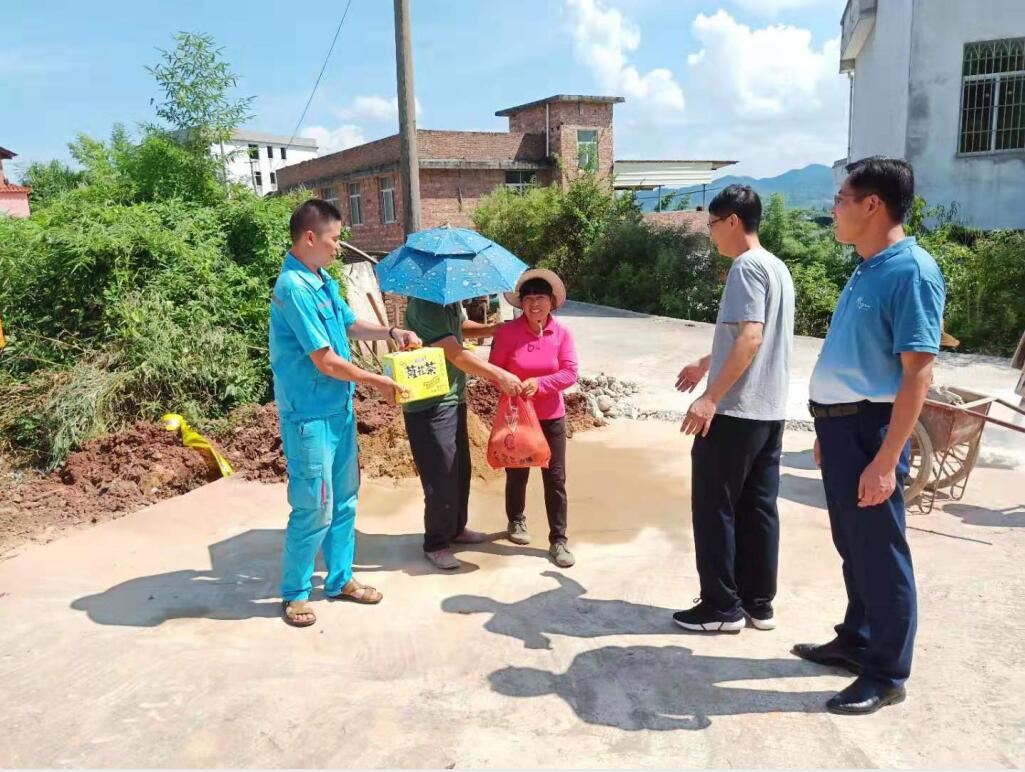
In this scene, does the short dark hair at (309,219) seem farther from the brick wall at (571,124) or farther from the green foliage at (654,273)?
the brick wall at (571,124)

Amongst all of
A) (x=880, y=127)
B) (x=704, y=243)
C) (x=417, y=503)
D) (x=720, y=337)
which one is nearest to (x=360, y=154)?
(x=704, y=243)

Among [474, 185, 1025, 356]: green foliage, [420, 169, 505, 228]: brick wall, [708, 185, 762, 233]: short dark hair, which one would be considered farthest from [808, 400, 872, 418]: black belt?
[420, 169, 505, 228]: brick wall

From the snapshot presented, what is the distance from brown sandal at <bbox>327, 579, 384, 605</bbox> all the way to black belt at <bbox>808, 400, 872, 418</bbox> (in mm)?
2359

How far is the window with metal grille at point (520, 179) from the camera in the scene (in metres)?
26.7

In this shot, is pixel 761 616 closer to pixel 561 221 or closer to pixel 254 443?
pixel 254 443

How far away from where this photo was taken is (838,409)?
2820 mm

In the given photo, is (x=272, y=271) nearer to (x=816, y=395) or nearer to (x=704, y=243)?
(x=816, y=395)

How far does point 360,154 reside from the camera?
90.9ft

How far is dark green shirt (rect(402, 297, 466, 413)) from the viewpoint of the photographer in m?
4.03

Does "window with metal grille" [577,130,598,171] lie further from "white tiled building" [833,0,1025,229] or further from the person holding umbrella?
the person holding umbrella

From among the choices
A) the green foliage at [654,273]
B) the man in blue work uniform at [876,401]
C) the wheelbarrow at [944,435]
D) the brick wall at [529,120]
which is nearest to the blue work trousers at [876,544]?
→ the man in blue work uniform at [876,401]

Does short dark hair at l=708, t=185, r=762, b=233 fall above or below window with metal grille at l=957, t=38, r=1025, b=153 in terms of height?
below

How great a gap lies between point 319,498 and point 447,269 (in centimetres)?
138

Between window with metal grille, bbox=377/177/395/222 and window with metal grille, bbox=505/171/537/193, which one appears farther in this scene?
window with metal grille, bbox=377/177/395/222
